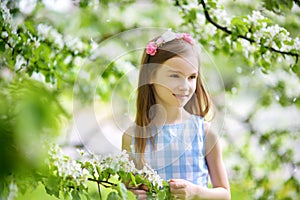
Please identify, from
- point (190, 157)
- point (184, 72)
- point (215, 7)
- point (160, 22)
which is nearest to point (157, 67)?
point (184, 72)

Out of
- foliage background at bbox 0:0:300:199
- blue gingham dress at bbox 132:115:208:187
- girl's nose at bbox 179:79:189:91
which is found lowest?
blue gingham dress at bbox 132:115:208:187

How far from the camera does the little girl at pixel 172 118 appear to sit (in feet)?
2.47

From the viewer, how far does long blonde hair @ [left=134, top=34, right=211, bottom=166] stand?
760 millimetres

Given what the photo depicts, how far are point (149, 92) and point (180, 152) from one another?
10cm

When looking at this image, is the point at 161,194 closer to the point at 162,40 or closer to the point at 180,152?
the point at 180,152

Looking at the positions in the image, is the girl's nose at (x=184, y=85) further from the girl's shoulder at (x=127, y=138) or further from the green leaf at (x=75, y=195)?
the green leaf at (x=75, y=195)

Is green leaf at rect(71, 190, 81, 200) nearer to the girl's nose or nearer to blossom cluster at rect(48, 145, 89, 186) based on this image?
blossom cluster at rect(48, 145, 89, 186)

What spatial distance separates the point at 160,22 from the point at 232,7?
21cm

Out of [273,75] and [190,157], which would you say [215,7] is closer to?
[190,157]

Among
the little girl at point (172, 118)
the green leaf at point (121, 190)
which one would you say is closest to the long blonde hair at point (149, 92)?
the little girl at point (172, 118)

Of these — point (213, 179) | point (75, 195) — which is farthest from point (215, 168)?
point (75, 195)

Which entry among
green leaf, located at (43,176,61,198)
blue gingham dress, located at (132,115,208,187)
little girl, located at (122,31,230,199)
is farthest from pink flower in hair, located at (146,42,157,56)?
green leaf, located at (43,176,61,198)

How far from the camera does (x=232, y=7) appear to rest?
1514mm

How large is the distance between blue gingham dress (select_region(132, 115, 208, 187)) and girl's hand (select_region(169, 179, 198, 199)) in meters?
0.02
